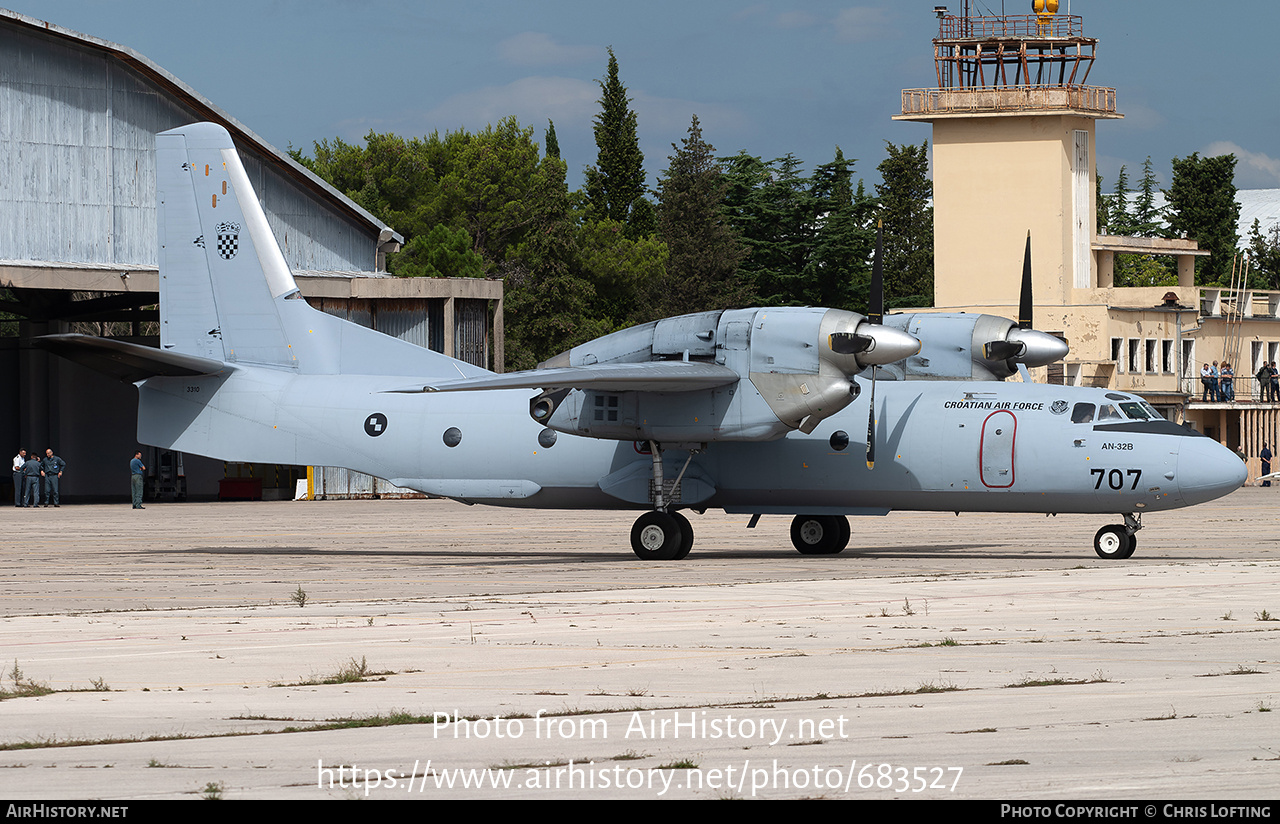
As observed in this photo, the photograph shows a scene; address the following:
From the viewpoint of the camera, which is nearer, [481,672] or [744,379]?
[481,672]

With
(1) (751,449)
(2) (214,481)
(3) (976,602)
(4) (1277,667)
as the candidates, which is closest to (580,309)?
(2) (214,481)

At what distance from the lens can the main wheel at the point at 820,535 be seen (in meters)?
25.1

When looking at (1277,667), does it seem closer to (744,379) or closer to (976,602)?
(976,602)

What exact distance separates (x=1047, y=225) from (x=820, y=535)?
50.3 m

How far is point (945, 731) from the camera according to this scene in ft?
27.3

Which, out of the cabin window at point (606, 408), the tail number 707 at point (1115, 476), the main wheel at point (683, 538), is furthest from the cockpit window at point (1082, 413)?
the cabin window at point (606, 408)

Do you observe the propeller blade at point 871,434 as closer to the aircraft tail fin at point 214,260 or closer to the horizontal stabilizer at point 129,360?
the aircraft tail fin at point 214,260

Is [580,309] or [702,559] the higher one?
[580,309]

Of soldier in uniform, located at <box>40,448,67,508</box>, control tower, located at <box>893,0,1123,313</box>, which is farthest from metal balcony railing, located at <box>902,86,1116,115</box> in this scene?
soldier in uniform, located at <box>40,448,67,508</box>

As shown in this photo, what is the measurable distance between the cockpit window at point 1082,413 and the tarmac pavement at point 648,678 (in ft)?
7.54

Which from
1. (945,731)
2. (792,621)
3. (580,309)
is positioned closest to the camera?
(945,731)

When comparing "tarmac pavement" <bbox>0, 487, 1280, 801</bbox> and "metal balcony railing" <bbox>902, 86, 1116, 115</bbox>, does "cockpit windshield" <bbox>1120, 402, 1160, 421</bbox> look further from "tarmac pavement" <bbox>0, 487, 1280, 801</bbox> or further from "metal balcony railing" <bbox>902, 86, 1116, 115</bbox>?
"metal balcony railing" <bbox>902, 86, 1116, 115</bbox>

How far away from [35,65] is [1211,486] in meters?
38.0

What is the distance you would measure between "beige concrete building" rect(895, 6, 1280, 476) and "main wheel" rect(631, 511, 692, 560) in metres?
49.5
